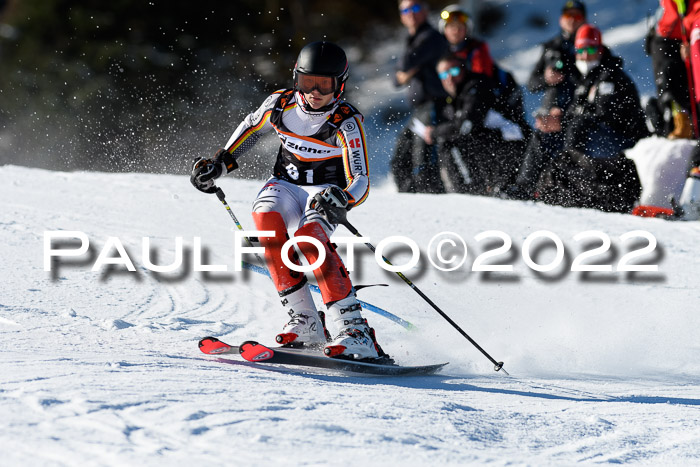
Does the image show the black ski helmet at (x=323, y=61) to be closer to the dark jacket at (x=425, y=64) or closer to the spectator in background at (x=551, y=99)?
the spectator in background at (x=551, y=99)

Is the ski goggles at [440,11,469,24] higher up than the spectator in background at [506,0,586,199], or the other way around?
the ski goggles at [440,11,469,24]

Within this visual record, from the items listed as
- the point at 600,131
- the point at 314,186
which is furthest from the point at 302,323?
the point at 600,131

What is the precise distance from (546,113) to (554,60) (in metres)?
0.53

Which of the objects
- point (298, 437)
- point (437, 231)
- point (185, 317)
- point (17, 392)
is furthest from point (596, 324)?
point (17, 392)

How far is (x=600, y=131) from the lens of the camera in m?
8.60

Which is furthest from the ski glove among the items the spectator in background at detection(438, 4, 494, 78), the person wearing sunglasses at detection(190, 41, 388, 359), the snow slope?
the spectator in background at detection(438, 4, 494, 78)

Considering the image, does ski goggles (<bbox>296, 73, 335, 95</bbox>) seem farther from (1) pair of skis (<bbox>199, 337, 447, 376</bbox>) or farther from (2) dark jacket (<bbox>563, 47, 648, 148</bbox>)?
(2) dark jacket (<bbox>563, 47, 648, 148</bbox>)

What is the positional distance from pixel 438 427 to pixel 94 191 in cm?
590

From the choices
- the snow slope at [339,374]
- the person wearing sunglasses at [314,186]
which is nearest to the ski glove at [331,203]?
the person wearing sunglasses at [314,186]

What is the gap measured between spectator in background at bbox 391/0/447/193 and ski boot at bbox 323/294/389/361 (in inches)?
194

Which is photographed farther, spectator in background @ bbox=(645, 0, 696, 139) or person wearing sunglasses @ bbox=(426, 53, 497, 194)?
person wearing sunglasses @ bbox=(426, 53, 497, 194)

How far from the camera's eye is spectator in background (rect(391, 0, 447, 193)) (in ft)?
31.2

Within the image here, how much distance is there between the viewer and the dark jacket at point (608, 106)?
335 inches

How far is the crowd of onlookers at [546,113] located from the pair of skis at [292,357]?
4568 mm
